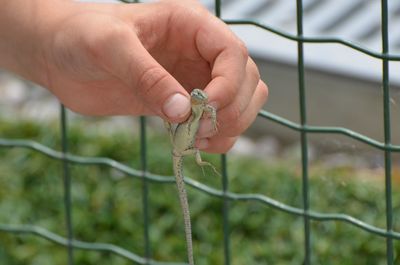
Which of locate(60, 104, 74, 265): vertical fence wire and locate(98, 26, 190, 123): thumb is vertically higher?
locate(60, 104, 74, 265): vertical fence wire

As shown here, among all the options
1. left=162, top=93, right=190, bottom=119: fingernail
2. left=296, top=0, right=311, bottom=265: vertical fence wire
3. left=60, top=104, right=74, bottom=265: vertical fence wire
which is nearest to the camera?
left=162, top=93, right=190, bottom=119: fingernail

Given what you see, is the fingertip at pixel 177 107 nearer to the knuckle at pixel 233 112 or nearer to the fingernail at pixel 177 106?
the fingernail at pixel 177 106

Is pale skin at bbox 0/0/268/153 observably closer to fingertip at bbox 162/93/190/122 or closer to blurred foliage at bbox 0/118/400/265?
fingertip at bbox 162/93/190/122

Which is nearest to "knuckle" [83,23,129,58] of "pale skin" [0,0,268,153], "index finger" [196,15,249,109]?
"pale skin" [0,0,268,153]

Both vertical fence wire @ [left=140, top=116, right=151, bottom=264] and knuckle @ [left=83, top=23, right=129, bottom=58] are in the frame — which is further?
vertical fence wire @ [left=140, top=116, right=151, bottom=264]

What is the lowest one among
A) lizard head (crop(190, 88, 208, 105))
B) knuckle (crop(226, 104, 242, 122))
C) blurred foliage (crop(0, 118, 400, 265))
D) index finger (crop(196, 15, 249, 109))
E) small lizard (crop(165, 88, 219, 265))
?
small lizard (crop(165, 88, 219, 265))

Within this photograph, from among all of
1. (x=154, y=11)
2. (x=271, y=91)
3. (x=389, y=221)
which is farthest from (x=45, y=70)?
(x=271, y=91)
